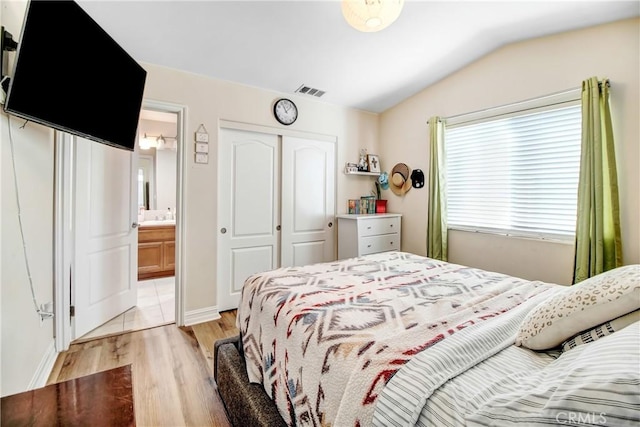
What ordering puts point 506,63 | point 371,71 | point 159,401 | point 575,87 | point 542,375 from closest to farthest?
point 542,375
point 159,401
point 575,87
point 506,63
point 371,71

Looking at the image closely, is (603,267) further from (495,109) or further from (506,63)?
(506,63)

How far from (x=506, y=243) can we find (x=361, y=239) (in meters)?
1.45

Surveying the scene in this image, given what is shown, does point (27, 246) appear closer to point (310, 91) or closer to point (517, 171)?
point (310, 91)

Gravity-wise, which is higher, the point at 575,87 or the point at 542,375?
the point at 575,87

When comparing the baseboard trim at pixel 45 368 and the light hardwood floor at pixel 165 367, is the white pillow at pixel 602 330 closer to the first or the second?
the light hardwood floor at pixel 165 367

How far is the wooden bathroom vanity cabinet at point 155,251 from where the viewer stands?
164 inches

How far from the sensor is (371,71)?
118 inches

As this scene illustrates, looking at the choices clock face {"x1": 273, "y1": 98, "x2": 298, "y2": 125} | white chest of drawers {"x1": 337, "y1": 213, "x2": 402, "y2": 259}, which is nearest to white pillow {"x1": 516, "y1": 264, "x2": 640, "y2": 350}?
white chest of drawers {"x1": 337, "y1": 213, "x2": 402, "y2": 259}

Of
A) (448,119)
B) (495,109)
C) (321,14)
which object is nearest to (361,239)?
(448,119)

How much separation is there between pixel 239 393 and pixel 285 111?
9.11 ft

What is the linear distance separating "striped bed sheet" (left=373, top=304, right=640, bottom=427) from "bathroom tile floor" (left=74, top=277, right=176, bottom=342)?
2769mm

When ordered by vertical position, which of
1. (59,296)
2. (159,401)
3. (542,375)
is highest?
(542,375)

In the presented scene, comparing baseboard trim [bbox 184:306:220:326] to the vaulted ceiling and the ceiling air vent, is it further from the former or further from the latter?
the ceiling air vent

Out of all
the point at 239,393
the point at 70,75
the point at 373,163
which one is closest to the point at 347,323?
the point at 239,393
